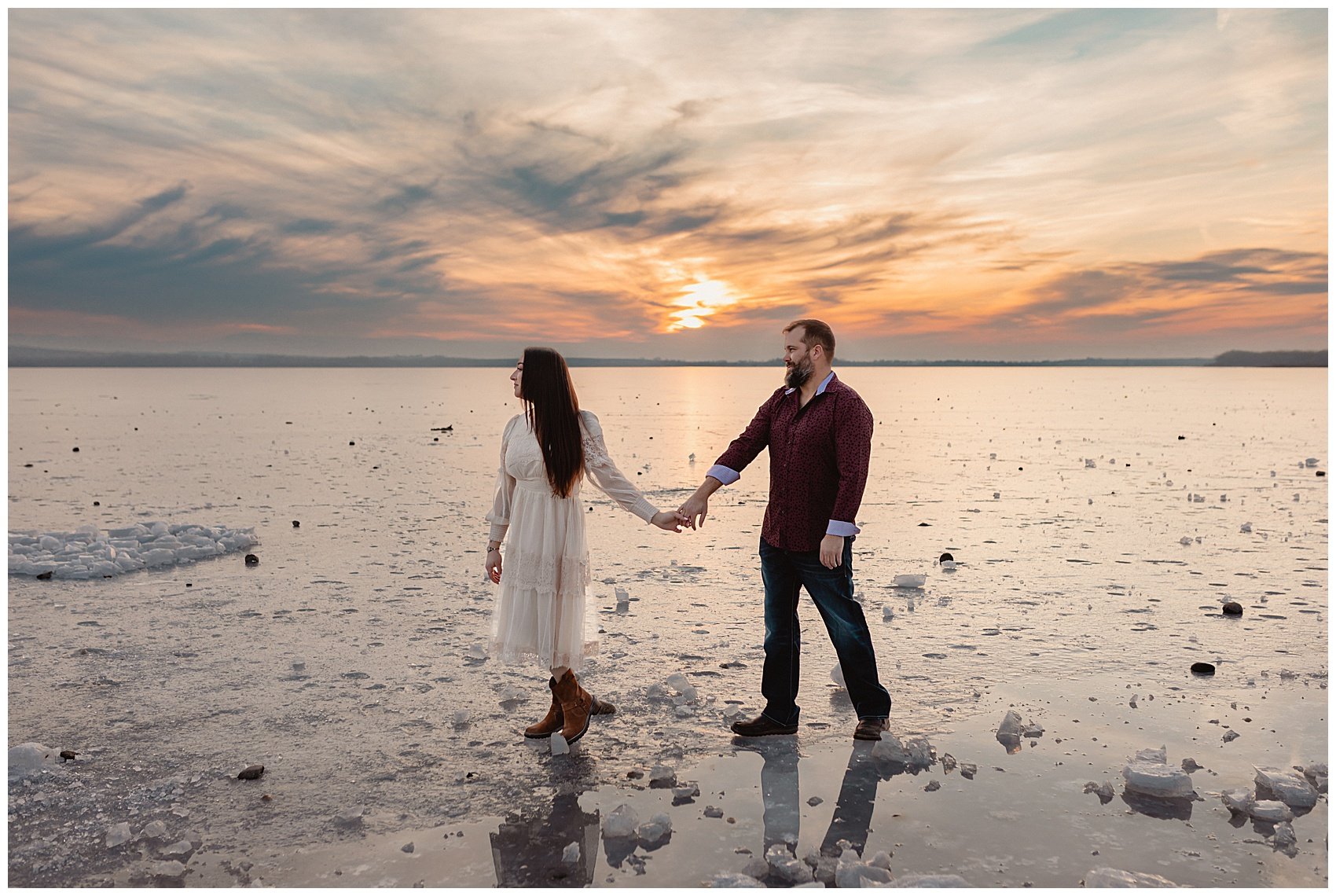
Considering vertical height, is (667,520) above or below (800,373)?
below

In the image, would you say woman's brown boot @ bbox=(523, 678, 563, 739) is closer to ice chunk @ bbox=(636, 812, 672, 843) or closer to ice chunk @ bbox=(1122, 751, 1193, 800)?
ice chunk @ bbox=(636, 812, 672, 843)

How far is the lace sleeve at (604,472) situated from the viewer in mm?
5559

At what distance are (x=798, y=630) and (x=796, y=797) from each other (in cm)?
121

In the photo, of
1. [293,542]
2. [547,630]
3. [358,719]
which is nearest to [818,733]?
[547,630]

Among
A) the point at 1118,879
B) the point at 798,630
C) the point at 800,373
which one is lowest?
the point at 1118,879

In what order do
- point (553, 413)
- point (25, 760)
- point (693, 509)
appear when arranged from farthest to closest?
point (693, 509), point (553, 413), point (25, 760)

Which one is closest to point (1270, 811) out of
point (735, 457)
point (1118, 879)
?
point (1118, 879)

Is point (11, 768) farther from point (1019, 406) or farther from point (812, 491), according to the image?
point (1019, 406)

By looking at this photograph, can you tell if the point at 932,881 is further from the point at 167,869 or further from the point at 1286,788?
the point at 167,869

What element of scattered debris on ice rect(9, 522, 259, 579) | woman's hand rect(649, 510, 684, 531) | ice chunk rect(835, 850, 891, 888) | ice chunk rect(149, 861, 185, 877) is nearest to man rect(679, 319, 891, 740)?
woman's hand rect(649, 510, 684, 531)

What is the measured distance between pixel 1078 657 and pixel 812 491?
9.38ft

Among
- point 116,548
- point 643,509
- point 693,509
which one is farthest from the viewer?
point 116,548

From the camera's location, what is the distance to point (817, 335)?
553 cm

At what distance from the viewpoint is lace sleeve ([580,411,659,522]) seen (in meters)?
5.56
